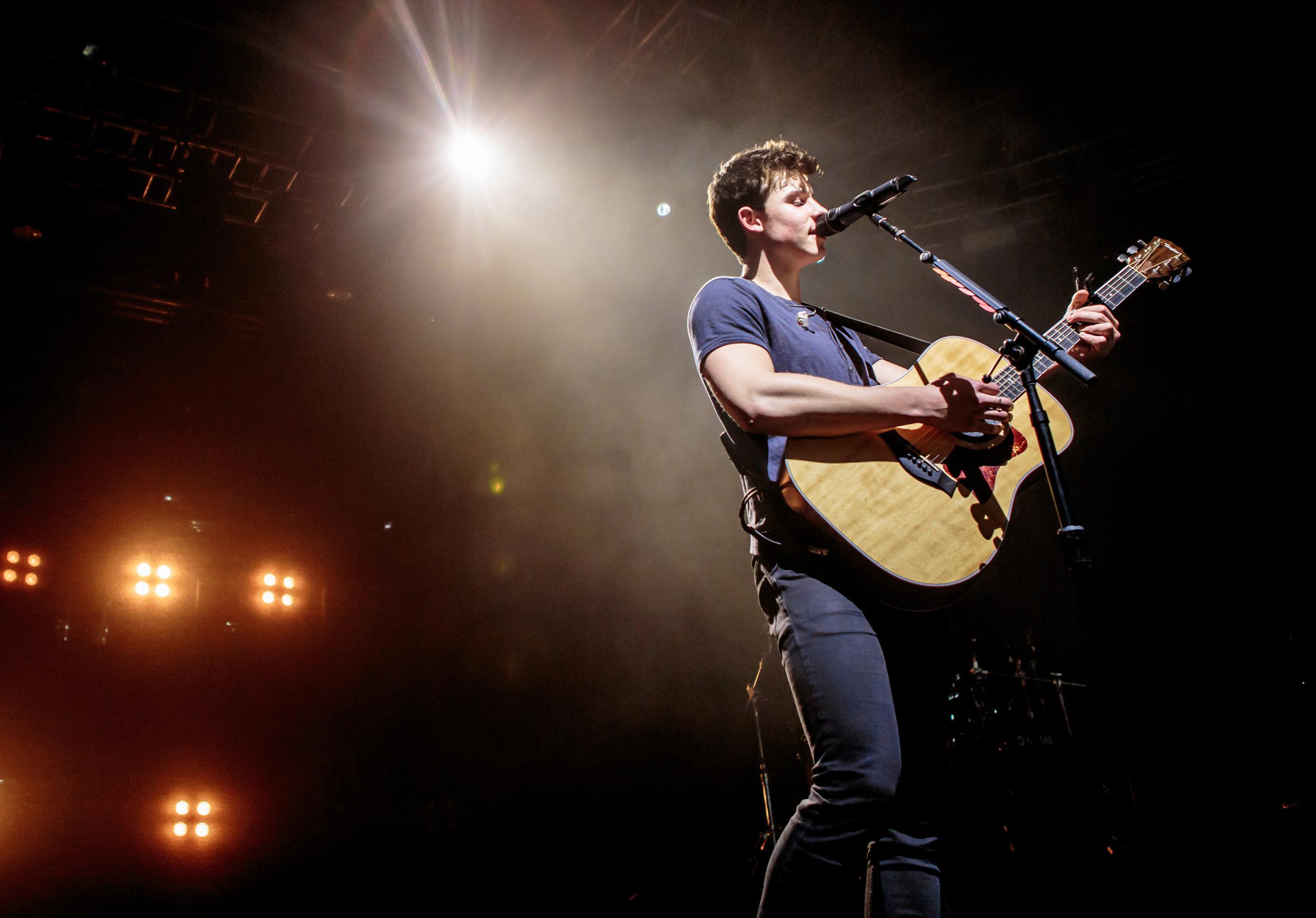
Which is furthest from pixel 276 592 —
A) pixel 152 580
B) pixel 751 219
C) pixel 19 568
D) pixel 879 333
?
pixel 879 333

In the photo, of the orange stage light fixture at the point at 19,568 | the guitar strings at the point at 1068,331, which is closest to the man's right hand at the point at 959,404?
the guitar strings at the point at 1068,331

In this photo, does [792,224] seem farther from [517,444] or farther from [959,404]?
[517,444]

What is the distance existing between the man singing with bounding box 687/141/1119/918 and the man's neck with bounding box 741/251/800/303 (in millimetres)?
171

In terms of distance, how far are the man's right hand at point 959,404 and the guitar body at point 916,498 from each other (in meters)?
0.08

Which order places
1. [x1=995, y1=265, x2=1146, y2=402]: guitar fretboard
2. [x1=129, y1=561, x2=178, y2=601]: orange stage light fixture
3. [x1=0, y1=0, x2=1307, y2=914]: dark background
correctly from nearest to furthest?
[x1=995, y1=265, x2=1146, y2=402]: guitar fretboard
[x1=0, y1=0, x2=1307, y2=914]: dark background
[x1=129, y1=561, x2=178, y2=601]: orange stage light fixture

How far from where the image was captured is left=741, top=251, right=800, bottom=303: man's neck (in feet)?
7.74

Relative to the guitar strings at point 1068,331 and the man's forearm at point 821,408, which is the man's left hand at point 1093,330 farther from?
the man's forearm at point 821,408

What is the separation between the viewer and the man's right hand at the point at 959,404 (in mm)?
1830

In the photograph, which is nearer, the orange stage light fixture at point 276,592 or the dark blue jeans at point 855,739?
the dark blue jeans at point 855,739

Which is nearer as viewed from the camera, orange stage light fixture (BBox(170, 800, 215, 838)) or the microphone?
the microphone

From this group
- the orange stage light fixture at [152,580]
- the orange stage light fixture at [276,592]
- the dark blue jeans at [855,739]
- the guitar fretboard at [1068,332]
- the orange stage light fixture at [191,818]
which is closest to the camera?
the dark blue jeans at [855,739]

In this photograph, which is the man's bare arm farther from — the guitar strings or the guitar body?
the guitar strings

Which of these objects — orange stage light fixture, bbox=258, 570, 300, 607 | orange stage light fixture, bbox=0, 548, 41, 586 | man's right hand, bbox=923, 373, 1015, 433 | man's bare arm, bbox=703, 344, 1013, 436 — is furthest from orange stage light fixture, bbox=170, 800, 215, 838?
man's right hand, bbox=923, 373, 1015, 433

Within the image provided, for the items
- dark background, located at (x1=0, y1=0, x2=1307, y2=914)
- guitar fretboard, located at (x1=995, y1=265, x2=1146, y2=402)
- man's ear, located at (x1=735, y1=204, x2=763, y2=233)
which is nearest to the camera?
guitar fretboard, located at (x1=995, y1=265, x2=1146, y2=402)
